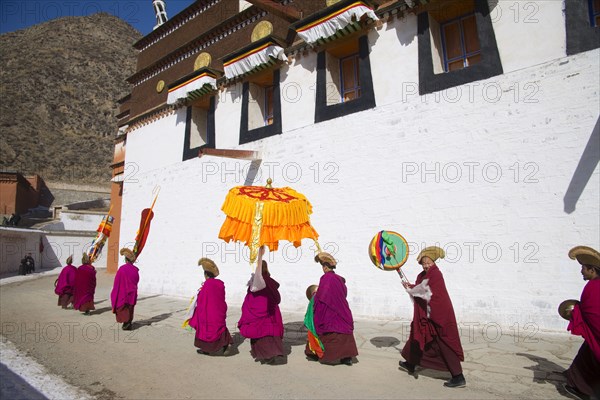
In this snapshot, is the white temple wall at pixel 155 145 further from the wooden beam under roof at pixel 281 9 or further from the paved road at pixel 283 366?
the paved road at pixel 283 366

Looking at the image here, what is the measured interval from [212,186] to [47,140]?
37791mm

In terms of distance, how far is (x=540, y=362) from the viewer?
4586 mm

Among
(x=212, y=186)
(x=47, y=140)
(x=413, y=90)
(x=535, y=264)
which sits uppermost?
(x=47, y=140)

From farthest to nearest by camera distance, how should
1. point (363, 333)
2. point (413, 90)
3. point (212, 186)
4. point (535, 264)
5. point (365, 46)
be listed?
point (212, 186) → point (365, 46) → point (413, 90) → point (363, 333) → point (535, 264)

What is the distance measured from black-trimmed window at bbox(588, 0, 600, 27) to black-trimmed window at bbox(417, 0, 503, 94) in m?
1.39

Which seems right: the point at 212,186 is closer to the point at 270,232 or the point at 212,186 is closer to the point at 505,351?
the point at 270,232

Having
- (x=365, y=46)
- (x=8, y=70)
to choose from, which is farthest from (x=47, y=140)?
(x=365, y=46)

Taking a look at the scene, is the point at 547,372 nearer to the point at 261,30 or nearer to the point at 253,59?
the point at 253,59

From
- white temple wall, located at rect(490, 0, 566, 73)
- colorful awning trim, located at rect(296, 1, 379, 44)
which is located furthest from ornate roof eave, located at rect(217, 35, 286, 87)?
white temple wall, located at rect(490, 0, 566, 73)

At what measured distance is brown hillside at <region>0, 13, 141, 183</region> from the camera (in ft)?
128

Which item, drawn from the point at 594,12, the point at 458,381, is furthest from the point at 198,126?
the point at 458,381

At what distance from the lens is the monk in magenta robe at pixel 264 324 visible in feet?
16.1

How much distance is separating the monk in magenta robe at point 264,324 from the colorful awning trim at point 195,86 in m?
7.89

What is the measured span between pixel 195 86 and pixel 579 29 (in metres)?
9.14
